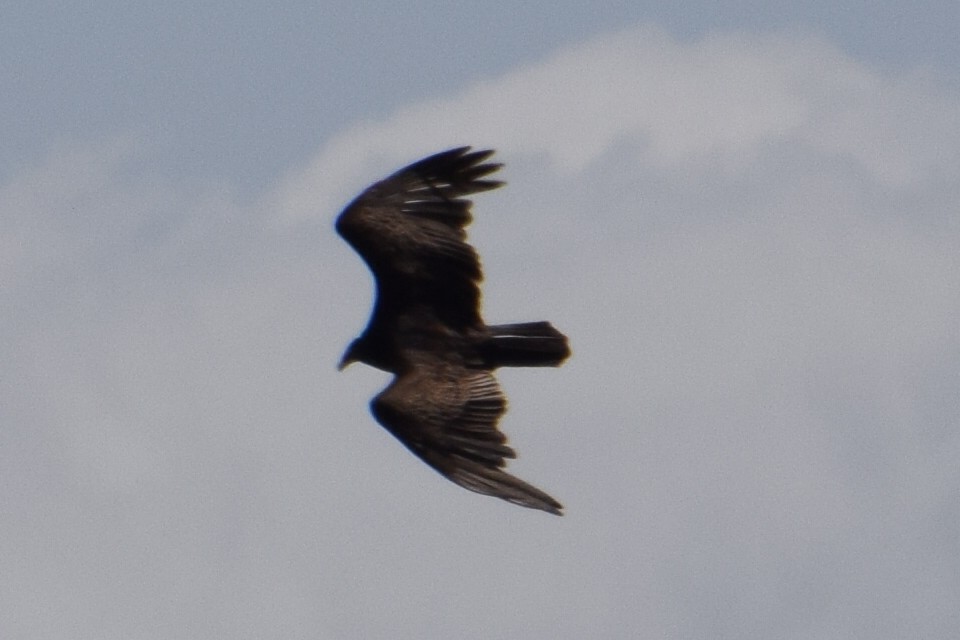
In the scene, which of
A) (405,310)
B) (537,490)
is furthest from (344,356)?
(537,490)

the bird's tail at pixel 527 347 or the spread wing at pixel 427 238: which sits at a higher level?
the spread wing at pixel 427 238

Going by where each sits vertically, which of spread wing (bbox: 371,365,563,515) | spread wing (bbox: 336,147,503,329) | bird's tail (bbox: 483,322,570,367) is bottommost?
spread wing (bbox: 371,365,563,515)

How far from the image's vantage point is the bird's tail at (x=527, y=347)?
52.1ft

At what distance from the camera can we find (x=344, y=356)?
658 inches

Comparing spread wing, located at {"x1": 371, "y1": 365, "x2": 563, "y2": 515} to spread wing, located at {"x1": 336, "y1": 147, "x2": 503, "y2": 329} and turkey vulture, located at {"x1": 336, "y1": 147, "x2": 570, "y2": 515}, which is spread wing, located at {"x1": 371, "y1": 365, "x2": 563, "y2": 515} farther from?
spread wing, located at {"x1": 336, "y1": 147, "x2": 503, "y2": 329}

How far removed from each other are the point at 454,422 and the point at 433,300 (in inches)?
50.4

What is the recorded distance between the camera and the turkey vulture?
15.7 m

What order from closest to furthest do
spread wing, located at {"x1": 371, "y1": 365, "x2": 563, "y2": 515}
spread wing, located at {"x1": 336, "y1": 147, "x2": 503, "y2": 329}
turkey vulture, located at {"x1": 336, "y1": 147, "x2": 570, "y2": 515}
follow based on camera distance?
spread wing, located at {"x1": 371, "y1": 365, "x2": 563, "y2": 515} < turkey vulture, located at {"x1": 336, "y1": 147, "x2": 570, "y2": 515} < spread wing, located at {"x1": 336, "y1": 147, "x2": 503, "y2": 329}

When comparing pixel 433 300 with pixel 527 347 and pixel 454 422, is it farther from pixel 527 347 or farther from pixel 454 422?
pixel 454 422

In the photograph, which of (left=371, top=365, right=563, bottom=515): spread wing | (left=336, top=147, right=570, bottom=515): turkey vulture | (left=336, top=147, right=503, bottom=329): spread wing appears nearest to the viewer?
(left=371, top=365, right=563, bottom=515): spread wing

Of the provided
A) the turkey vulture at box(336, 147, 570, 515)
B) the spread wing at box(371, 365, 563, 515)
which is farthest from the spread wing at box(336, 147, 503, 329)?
the spread wing at box(371, 365, 563, 515)

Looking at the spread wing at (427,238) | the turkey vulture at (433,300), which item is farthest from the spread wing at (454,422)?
the spread wing at (427,238)

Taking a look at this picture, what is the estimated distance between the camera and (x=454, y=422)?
15.2 meters

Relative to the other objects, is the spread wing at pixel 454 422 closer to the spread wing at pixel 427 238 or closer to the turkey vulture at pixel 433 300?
the turkey vulture at pixel 433 300
